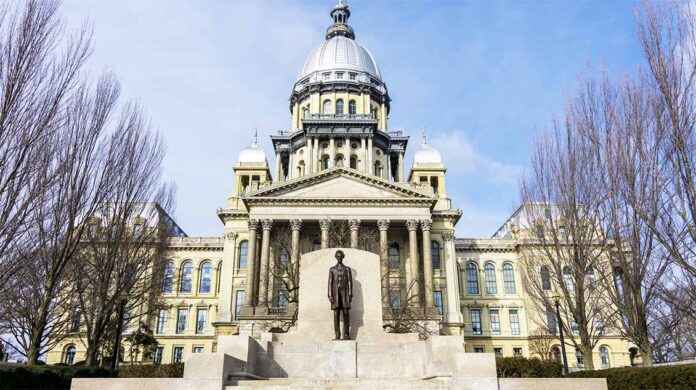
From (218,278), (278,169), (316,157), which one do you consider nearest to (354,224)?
(316,157)

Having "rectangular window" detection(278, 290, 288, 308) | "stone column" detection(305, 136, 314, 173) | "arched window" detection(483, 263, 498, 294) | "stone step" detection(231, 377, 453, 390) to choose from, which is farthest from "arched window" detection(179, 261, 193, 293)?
"stone step" detection(231, 377, 453, 390)

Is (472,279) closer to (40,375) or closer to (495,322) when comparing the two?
(495,322)

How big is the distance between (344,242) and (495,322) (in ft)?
65.5

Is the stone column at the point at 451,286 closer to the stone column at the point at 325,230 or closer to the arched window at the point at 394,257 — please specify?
the arched window at the point at 394,257

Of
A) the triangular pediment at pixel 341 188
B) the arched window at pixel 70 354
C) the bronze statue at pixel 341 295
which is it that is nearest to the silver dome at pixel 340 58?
the triangular pediment at pixel 341 188

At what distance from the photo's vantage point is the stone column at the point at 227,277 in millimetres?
47616

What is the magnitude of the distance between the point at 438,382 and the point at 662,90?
1138cm

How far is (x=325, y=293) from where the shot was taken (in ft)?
44.0

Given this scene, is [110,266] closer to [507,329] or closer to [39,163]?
[39,163]

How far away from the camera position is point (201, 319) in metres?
52.8

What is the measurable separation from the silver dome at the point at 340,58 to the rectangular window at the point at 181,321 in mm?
33431

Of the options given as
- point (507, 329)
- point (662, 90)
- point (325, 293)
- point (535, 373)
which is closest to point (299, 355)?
point (325, 293)

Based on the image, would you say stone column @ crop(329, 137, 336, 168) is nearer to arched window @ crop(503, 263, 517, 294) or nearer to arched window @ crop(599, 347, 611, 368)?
arched window @ crop(503, 263, 517, 294)

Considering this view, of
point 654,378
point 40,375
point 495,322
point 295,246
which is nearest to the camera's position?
point 654,378
